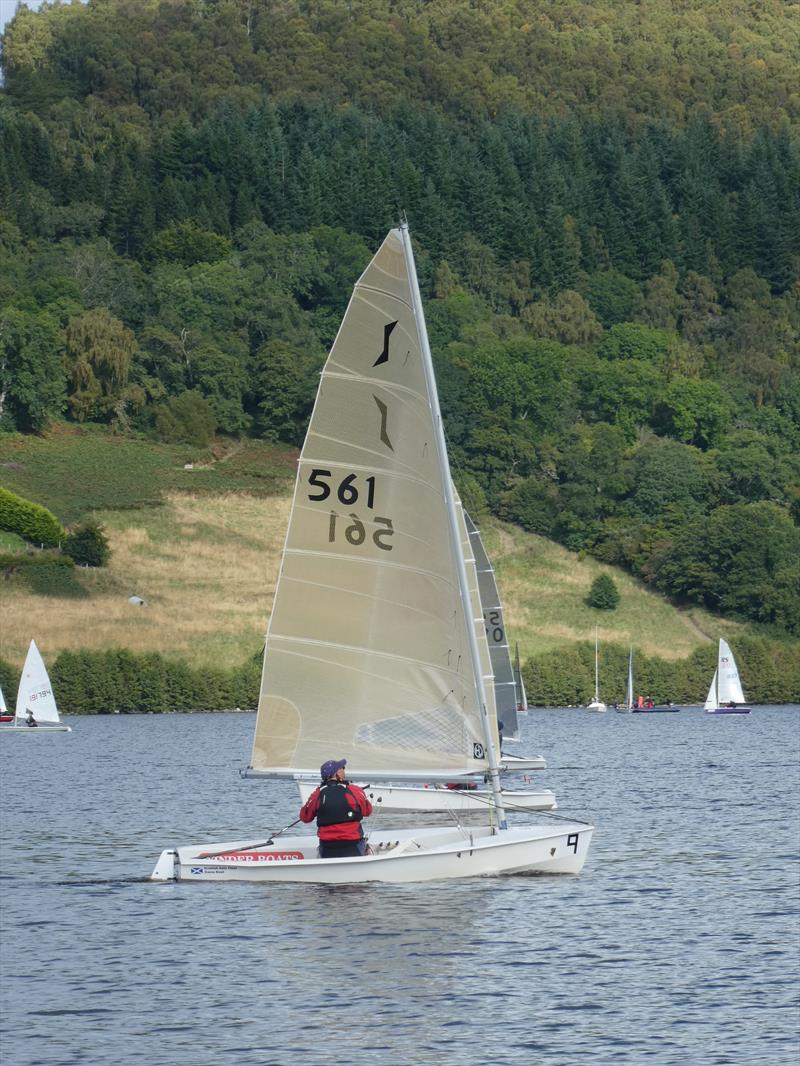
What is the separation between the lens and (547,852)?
3625 cm

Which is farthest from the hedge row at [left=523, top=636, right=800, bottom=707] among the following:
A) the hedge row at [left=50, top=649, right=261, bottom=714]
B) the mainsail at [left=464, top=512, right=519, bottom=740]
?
the mainsail at [left=464, top=512, right=519, bottom=740]

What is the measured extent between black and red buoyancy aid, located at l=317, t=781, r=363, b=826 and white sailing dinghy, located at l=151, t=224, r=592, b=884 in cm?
82

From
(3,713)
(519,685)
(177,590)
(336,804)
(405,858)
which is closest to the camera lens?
(336,804)

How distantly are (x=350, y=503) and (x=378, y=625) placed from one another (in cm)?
233

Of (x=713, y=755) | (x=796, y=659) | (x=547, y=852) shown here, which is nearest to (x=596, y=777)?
(x=713, y=755)

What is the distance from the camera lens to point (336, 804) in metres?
34.1

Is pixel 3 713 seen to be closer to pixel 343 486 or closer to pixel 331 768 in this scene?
pixel 343 486

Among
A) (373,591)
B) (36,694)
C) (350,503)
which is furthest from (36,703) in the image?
(350,503)

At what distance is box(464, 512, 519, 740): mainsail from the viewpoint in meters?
62.2

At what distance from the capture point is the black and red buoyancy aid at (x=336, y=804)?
3406cm

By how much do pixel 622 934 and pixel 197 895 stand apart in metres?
8.33

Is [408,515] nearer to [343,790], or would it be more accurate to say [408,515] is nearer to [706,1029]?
[343,790]

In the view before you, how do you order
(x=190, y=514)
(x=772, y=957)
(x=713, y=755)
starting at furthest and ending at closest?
1. (x=190, y=514)
2. (x=713, y=755)
3. (x=772, y=957)

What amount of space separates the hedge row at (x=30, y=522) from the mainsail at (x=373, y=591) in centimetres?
12277
